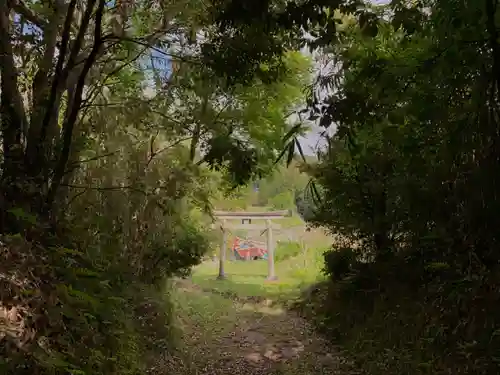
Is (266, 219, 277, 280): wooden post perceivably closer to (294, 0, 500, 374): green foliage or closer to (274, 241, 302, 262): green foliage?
(274, 241, 302, 262): green foliage

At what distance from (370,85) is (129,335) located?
131 inches

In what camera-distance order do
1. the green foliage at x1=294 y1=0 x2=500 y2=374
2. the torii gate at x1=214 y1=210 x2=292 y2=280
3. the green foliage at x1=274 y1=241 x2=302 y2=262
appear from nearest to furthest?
the green foliage at x1=294 y1=0 x2=500 y2=374 → the torii gate at x1=214 y1=210 x2=292 y2=280 → the green foliage at x1=274 y1=241 x2=302 y2=262

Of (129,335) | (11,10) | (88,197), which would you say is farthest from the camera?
(88,197)

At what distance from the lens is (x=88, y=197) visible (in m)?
5.91

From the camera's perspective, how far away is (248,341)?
324 inches

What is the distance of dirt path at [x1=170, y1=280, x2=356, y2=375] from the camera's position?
6492 millimetres

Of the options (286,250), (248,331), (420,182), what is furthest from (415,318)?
(286,250)

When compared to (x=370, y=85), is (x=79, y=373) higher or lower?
lower

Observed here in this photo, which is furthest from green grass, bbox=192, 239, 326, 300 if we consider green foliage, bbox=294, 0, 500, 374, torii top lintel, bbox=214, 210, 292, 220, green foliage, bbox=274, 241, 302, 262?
green foliage, bbox=294, 0, 500, 374

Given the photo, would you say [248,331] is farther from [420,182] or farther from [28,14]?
[28,14]

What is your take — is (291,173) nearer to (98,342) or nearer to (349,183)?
(349,183)

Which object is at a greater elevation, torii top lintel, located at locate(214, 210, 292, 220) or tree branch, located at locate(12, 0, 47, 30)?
tree branch, located at locate(12, 0, 47, 30)

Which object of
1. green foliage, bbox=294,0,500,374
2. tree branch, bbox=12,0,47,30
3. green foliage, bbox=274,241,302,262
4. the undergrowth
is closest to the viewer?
green foliage, bbox=294,0,500,374

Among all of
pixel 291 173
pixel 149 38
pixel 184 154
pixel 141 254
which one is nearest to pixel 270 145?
pixel 184 154
